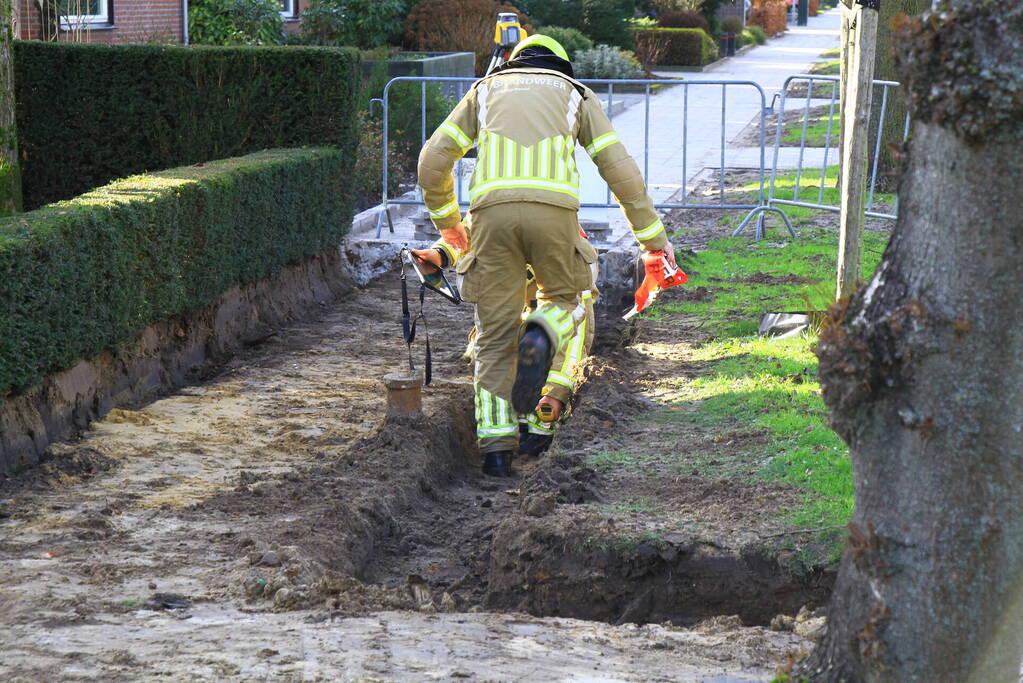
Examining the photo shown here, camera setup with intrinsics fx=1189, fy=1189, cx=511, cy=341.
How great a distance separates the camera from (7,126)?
9.69 meters

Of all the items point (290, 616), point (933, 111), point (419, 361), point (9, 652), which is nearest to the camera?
point (933, 111)

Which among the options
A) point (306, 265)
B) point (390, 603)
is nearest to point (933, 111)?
point (390, 603)

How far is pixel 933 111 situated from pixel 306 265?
24.6 ft

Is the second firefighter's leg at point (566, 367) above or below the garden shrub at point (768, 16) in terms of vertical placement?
below

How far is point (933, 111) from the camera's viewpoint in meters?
2.61

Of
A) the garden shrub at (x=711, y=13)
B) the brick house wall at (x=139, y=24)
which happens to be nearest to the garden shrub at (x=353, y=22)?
the brick house wall at (x=139, y=24)

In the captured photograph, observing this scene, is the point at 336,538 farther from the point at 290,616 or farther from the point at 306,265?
the point at 306,265

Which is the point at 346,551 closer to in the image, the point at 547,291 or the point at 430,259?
the point at 547,291

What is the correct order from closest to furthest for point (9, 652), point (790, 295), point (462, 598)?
1. point (9, 652)
2. point (462, 598)
3. point (790, 295)

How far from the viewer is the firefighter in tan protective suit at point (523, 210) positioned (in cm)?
589

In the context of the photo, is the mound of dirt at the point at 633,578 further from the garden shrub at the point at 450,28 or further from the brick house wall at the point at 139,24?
the garden shrub at the point at 450,28

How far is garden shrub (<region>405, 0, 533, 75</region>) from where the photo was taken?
22.5 metres

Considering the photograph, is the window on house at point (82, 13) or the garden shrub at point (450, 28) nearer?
the window on house at point (82, 13)

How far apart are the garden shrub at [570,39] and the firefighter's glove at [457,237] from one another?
19.4m
